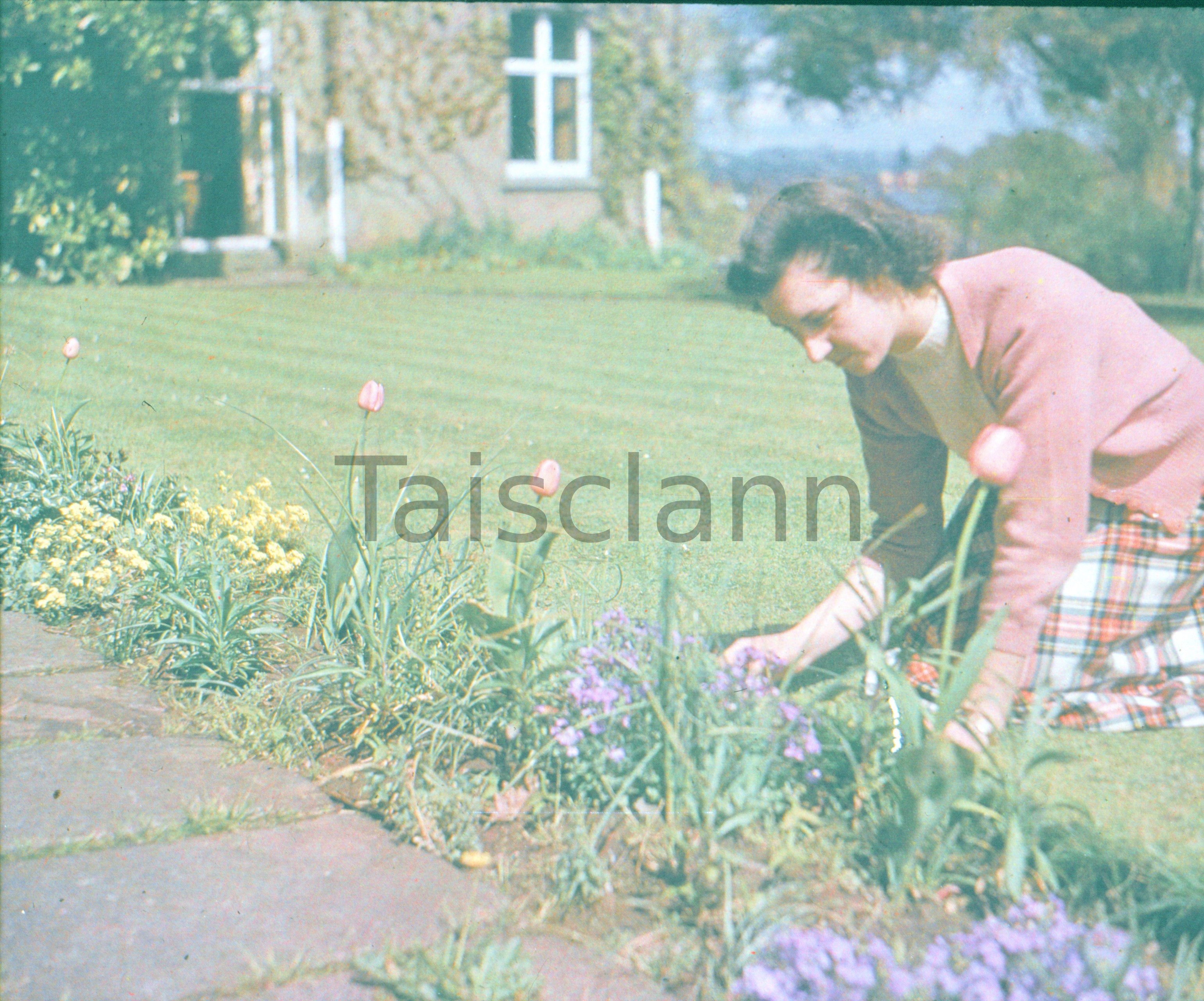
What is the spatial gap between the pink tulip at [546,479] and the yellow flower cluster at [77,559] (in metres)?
1.36

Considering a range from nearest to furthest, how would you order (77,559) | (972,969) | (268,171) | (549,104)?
(972,969), (77,559), (268,171), (549,104)

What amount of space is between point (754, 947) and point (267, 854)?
33.9 inches

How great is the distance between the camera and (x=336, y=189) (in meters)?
14.6

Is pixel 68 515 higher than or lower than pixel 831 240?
lower

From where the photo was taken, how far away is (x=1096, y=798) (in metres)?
2.31

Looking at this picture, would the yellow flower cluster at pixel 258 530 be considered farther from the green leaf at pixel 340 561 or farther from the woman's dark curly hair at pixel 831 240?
the woman's dark curly hair at pixel 831 240

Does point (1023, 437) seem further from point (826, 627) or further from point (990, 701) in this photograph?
point (826, 627)

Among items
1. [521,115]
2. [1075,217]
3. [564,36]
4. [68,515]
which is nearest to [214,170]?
[521,115]

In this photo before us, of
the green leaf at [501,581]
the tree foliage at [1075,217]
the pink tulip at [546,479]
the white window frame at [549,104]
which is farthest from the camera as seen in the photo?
the white window frame at [549,104]

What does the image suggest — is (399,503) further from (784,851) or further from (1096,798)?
(1096,798)

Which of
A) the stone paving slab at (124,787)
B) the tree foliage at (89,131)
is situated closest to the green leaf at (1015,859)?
the stone paving slab at (124,787)

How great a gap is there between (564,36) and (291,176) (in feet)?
14.5

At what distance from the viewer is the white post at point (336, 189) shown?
1447 cm

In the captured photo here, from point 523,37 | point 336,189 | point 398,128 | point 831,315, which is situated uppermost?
point 523,37
